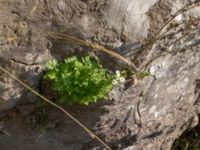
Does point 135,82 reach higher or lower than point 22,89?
lower

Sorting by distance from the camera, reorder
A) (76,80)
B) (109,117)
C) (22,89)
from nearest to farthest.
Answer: (76,80) < (22,89) < (109,117)

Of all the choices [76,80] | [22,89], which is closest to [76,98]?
[76,80]

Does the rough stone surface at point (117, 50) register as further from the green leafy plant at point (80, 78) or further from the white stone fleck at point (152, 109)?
the green leafy plant at point (80, 78)

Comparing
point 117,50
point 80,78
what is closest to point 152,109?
point 117,50

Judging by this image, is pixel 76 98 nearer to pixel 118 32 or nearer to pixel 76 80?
pixel 76 80

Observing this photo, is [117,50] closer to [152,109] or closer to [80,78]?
[80,78]

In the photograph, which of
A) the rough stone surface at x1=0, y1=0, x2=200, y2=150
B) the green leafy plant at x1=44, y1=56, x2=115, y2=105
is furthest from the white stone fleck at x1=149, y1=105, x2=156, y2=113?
the green leafy plant at x1=44, y1=56, x2=115, y2=105
